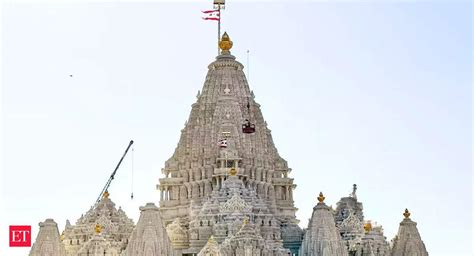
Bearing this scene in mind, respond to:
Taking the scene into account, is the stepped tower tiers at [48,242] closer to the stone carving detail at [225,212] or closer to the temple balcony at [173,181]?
the stone carving detail at [225,212]

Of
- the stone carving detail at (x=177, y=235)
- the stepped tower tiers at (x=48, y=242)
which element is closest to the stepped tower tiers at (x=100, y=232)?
the stepped tower tiers at (x=48, y=242)

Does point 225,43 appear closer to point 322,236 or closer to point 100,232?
point 322,236

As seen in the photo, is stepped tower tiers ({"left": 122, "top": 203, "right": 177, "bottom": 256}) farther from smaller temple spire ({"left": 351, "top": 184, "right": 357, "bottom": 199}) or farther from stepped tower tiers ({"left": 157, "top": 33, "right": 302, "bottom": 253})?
smaller temple spire ({"left": 351, "top": 184, "right": 357, "bottom": 199})

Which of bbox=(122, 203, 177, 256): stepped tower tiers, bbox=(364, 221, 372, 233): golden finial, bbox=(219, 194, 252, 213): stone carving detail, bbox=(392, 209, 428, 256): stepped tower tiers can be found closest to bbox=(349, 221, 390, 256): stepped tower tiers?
bbox=(364, 221, 372, 233): golden finial

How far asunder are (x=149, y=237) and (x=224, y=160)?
1720 centimetres

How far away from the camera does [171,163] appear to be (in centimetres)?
12075

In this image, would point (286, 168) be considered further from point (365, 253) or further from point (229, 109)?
point (365, 253)

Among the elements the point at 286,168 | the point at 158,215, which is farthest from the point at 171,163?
the point at 158,215

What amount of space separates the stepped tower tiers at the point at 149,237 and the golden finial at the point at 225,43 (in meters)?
27.1

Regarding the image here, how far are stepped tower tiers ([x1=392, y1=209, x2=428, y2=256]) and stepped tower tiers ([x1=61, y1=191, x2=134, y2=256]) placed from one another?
79.4 ft

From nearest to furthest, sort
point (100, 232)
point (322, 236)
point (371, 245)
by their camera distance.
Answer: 1. point (322, 236)
2. point (100, 232)
3. point (371, 245)

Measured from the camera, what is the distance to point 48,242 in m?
102

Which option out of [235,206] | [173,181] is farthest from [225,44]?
[235,206]

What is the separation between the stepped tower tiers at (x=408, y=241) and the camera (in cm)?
10925
